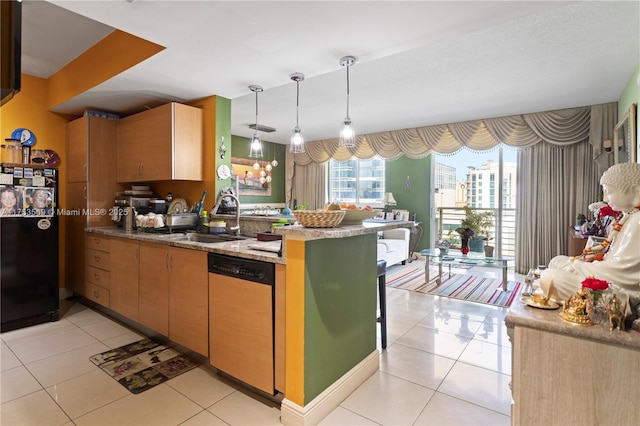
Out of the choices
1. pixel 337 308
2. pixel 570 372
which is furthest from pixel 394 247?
pixel 570 372

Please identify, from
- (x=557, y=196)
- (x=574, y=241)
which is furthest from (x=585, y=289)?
(x=557, y=196)

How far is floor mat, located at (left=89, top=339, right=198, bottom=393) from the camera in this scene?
2164mm

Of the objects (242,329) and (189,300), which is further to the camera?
(189,300)

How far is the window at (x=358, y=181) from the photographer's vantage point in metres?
7.37

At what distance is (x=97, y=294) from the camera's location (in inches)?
133

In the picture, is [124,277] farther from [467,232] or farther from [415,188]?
[415,188]

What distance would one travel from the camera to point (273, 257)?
1840 millimetres

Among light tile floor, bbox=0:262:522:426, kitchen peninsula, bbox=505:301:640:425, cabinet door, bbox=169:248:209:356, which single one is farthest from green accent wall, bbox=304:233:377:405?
kitchen peninsula, bbox=505:301:640:425

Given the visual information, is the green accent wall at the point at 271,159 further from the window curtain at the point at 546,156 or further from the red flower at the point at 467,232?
the red flower at the point at 467,232

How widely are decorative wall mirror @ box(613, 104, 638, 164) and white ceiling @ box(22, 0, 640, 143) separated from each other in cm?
47

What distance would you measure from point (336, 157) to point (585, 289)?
643cm

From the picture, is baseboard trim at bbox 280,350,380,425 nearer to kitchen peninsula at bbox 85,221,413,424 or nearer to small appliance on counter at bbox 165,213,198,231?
kitchen peninsula at bbox 85,221,413,424

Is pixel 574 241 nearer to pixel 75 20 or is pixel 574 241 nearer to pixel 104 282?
pixel 104 282

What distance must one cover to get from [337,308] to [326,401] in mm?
501
